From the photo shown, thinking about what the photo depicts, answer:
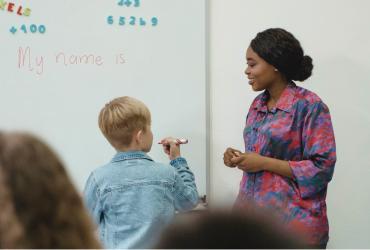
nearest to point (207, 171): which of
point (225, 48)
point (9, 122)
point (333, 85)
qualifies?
point (225, 48)

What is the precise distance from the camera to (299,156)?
170cm

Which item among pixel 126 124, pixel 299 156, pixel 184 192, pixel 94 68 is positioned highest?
pixel 94 68

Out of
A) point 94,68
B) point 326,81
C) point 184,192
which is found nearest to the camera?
point 184,192

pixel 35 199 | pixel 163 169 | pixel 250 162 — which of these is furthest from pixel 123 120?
pixel 35 199

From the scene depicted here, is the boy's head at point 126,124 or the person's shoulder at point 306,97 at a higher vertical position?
the person's shoulder at point 306,97

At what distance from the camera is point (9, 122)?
6.63 feet

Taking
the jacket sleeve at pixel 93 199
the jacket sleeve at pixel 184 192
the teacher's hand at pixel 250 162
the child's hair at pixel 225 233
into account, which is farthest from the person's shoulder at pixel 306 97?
the child's hair at pixel 225 233

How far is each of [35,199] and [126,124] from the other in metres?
0.96

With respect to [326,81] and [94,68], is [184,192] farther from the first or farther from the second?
[326,81]

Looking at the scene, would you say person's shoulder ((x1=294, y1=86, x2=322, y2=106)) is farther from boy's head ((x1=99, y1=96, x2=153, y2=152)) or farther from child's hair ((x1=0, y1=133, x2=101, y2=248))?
child's hair ((x1=0, y1=133, x2=101, y2=248))

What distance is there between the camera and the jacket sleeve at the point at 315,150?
5.39 feet

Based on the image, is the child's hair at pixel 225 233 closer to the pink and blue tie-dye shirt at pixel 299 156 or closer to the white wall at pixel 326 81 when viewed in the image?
the pink and blue tie-dye shirt at pixel 299 156

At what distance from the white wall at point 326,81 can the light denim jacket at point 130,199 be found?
2.03 feet

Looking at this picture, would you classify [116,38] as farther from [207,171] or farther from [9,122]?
[207,171]
